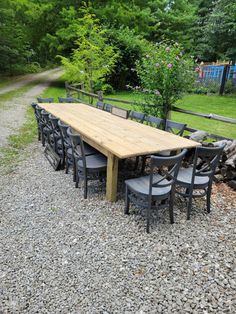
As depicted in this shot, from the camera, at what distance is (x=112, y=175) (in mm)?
3295

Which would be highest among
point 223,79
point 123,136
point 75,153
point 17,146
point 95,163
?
point 223,79

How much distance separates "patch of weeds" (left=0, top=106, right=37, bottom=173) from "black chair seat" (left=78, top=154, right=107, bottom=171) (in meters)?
1.66

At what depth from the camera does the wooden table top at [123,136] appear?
308 cm

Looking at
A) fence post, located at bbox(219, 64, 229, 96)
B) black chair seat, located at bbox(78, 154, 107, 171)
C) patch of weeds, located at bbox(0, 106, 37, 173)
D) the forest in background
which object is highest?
the forest in background

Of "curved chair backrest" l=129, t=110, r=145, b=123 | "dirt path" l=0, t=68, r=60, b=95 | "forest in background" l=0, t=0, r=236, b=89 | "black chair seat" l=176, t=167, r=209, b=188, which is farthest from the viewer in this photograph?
"dirt path" l=0, t=68, r=60, b=95

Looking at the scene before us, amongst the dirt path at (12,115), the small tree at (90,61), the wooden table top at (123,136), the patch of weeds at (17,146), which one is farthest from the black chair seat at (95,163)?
the small tree at (90,61)

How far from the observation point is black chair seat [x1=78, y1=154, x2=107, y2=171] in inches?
140

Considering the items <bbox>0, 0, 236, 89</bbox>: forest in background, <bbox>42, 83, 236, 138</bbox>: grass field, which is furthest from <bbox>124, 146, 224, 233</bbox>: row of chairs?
<bbox>0, 0, 236, 89</bbox>: forest in background

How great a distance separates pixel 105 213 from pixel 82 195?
621mm

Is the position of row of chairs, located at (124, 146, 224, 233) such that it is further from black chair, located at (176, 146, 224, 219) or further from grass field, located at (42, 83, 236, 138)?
grass field, located at (42, 83, 236, 138)

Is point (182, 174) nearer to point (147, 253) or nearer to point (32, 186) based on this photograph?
point (147, 253)

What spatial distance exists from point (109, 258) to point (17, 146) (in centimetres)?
428

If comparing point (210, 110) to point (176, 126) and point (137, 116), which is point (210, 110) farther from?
point (176, 126)

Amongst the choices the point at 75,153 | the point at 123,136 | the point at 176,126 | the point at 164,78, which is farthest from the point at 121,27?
the point at 75,153
